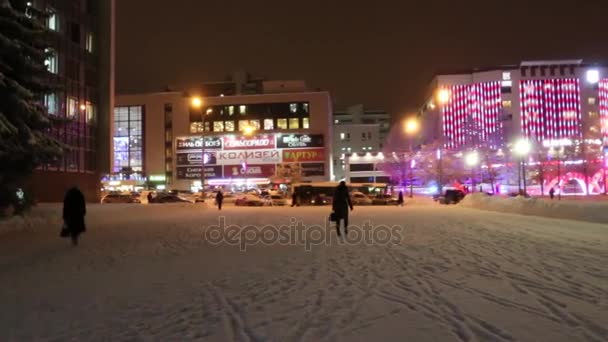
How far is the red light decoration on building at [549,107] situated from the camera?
121 meters

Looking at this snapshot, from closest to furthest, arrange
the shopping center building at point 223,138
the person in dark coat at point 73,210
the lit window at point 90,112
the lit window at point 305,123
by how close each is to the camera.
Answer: the person in dark coat at point 73,210, the lit window at point 90,112, the shopping center building at point 223,138, the lit window at point 305,123

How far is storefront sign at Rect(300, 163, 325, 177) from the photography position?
303ft

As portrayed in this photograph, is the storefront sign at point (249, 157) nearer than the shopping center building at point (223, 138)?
No

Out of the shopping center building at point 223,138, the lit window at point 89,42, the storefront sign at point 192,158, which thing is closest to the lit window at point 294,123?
the shopping center building at point 223,138

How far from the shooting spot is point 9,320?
17.7ft

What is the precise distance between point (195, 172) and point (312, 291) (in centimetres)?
9142

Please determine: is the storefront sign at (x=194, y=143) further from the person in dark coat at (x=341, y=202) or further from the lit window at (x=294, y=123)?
the person in dark coat at (x=341, y=202)

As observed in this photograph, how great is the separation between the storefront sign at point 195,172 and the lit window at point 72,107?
55030 millimetres

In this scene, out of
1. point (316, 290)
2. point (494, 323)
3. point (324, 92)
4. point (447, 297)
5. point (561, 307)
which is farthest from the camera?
point (324, 92)

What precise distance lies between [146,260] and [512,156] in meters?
60.5

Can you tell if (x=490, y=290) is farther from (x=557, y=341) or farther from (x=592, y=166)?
(x=592, y=166)

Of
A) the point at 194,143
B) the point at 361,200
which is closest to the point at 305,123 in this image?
the point at 194,143

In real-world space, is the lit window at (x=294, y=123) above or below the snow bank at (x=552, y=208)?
above

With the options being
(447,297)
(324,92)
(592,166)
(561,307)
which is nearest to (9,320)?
(447,297)
